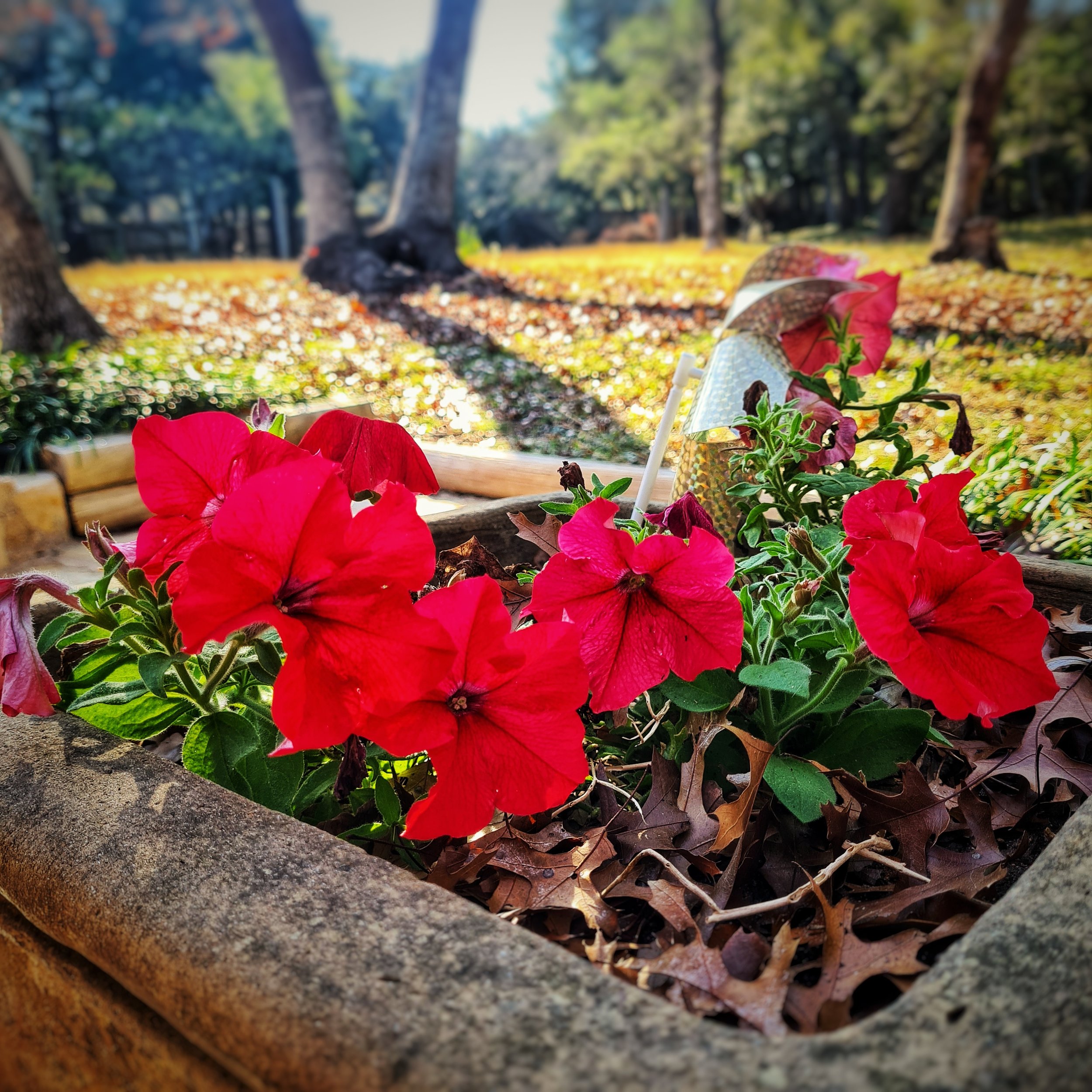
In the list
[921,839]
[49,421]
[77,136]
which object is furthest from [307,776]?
[77,136]

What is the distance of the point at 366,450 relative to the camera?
691mm

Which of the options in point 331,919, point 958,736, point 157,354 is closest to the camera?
point 331,919

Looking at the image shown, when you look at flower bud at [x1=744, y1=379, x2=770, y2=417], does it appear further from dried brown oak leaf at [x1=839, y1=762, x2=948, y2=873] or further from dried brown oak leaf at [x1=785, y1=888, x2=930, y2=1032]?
dried brown oak leaf at [x1=785, y1=888, x2=930, y2=1032]

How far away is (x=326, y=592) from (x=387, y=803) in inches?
9.9

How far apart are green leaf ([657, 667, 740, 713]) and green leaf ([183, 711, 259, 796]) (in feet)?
1.23

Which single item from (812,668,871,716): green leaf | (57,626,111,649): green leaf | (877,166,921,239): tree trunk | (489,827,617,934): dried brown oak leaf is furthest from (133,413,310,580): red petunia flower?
(877,166,921,239): tree trunk

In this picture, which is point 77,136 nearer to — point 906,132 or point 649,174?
point 649,174

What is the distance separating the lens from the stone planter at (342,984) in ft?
1.34

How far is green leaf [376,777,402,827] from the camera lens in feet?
2.27

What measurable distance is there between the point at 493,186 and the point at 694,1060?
2.90m

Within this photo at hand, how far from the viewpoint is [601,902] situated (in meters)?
0.67

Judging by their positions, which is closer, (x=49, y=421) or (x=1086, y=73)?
(x=1086, y=73)

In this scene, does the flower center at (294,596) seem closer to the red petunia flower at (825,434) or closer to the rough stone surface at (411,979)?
the rough stone surface at (411,979)

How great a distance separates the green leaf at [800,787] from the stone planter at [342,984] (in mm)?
156
